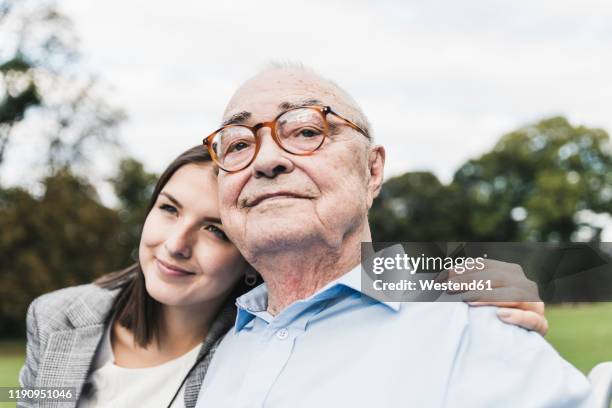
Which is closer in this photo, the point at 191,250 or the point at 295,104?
the point at 295,104

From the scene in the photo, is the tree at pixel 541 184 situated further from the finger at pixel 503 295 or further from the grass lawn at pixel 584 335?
the finger at pixel 503 295

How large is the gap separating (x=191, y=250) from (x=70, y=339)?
801 millimetres

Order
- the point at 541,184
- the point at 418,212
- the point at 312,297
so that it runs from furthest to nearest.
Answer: the point at 418,212, the point at 541,184, the point at 312,297

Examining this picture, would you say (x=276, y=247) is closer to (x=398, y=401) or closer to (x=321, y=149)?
(x=321, y=149)

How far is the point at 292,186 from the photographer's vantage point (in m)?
2.36

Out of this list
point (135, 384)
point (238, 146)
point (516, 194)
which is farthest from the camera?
point (516, 194)

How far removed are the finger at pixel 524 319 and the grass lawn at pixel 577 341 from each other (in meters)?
10.0

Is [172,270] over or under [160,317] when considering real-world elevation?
over

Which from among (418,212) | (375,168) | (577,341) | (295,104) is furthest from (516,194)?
(295,104)

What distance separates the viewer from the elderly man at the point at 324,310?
194 cm

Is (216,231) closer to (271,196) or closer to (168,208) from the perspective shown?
(168,208)

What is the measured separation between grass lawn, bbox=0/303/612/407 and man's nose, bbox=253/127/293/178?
10232 millimetres

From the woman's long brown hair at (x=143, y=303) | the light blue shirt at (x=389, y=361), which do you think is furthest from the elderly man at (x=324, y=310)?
the woman's long brown hair at (x=143, y=303)

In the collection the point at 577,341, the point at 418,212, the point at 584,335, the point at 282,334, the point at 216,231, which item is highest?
the point at 216,231
